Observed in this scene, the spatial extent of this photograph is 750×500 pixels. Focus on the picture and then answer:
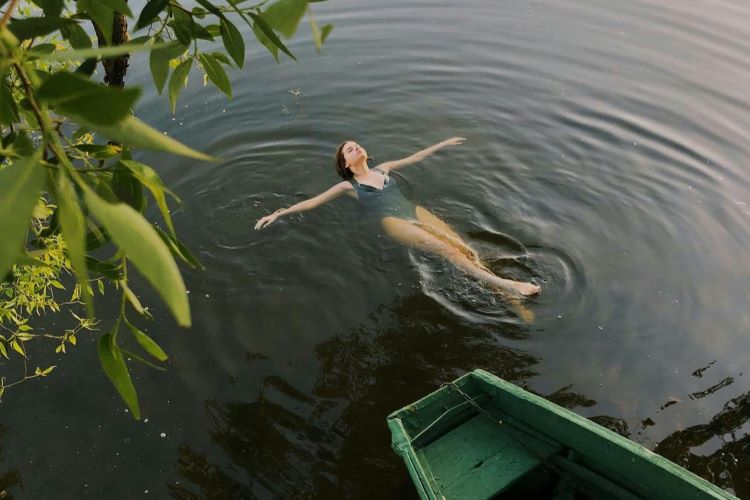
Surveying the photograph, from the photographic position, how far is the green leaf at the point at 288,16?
0.77m

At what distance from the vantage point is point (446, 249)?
16.8 feet

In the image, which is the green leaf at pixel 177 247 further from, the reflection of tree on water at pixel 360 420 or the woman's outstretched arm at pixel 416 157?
the woman's outstretched arm at pixel 416 157

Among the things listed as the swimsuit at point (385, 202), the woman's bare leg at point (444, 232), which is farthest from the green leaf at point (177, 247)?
the swimsuit at point (385, 202)

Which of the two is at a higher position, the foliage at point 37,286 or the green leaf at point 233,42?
the green leaf at point 233,42

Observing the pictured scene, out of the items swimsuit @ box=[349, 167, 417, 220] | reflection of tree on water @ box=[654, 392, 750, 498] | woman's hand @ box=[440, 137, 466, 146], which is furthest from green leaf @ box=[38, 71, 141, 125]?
woman's hand @ box=[440, 137, 466, 146]

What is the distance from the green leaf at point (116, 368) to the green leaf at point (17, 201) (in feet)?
1.09

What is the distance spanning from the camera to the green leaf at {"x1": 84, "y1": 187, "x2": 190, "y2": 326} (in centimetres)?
47

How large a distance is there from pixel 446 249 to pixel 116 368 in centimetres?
441

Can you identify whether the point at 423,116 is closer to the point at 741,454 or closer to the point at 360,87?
the point at 360,87

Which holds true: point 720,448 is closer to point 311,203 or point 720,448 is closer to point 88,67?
point 311,203

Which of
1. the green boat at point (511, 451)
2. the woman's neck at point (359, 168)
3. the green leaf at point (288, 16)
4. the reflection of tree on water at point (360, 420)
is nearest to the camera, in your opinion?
the green leaf at point (288, 16)

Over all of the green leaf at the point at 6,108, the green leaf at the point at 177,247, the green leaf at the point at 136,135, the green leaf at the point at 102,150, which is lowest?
the green leaf at the point at 177,247

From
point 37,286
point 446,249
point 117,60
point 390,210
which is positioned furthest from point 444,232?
point 117,60

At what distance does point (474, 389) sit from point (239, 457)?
1703mm
